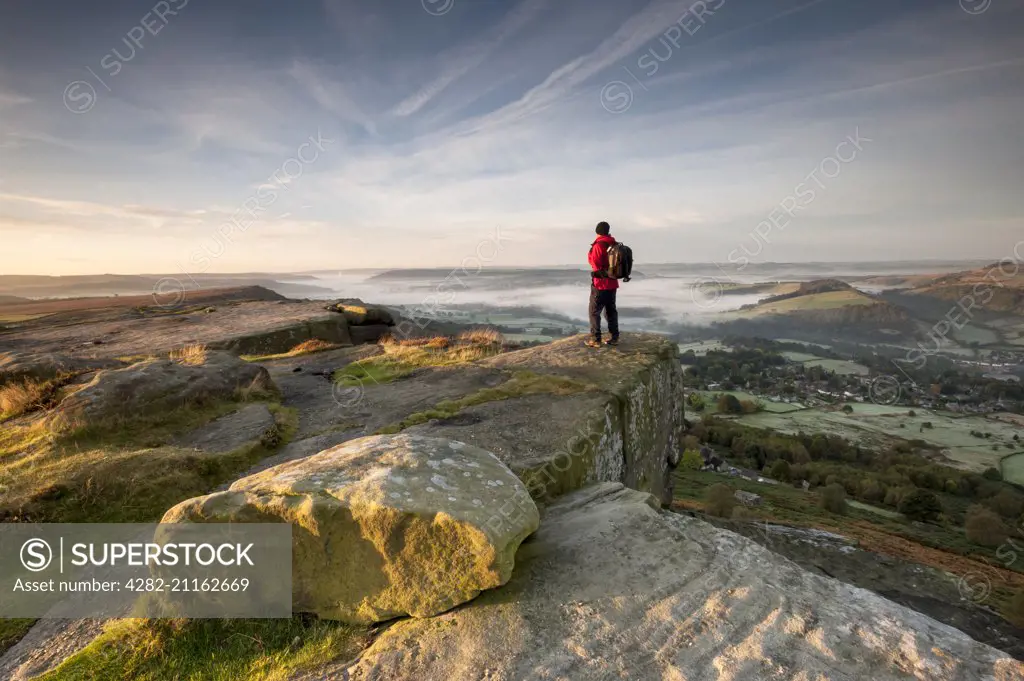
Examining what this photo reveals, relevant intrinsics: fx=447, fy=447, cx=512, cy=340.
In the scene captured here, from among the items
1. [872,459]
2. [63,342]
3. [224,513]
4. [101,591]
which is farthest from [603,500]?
[872,459]

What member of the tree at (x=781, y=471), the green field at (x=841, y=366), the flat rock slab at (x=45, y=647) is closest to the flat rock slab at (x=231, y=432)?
the flat rock slab at (x=45, y=647)

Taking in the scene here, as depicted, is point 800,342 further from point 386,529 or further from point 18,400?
point 18,400

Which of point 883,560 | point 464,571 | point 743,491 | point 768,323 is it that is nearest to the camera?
point 464,571

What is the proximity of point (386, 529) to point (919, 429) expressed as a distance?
3357 inches

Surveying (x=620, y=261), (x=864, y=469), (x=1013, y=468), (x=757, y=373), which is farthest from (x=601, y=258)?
(x=757, y=373)

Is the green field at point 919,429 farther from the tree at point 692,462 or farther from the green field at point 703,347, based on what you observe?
the green field at point 703,347

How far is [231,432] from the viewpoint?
9.41 meters

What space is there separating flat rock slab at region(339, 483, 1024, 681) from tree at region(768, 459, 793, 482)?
51771mm

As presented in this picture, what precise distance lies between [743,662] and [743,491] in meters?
39.0

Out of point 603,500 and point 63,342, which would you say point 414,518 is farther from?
point 63,342

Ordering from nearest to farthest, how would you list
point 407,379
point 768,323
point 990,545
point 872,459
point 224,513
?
point 224,513 → point 407,379 → point 990,545 → point 872,459 → point 768,323

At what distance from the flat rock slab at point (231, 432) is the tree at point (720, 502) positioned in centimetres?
2677

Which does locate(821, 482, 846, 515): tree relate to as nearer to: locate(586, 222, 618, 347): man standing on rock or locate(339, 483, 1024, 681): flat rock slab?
locate(586, 222, 618, 347): man standing on rock

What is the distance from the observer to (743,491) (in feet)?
122
